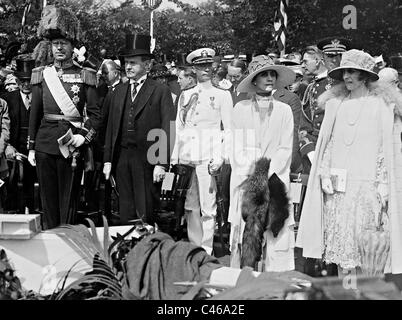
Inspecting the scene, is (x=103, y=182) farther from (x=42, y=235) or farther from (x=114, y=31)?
(x=114, y=31)

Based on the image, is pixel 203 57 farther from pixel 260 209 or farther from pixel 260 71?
pixel 260 209

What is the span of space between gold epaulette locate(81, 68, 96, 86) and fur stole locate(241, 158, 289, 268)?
1.96 metres

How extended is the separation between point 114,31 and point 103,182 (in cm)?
941

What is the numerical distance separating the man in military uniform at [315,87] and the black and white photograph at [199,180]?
23 millimetres

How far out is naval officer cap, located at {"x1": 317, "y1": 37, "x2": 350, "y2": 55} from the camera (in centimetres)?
798

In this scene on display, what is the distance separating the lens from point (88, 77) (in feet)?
22.8

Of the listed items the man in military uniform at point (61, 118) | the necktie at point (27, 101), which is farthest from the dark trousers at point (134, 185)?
the necktie at point (27, 101)

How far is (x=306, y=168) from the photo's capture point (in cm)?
724

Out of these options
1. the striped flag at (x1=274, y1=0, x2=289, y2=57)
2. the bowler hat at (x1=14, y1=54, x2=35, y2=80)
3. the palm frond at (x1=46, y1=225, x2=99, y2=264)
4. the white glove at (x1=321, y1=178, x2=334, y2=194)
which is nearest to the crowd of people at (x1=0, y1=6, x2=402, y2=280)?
the white glove at (x1=321, y1=178, x2=334, y2=194)

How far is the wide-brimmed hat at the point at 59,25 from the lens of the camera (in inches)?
266

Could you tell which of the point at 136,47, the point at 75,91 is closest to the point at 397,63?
the point at 136,47

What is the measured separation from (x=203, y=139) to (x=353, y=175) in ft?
6.80

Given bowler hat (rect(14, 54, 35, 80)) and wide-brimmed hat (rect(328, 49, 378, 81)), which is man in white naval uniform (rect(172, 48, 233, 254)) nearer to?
wide-brimmed hat (rect(328, 49, 378, 81))

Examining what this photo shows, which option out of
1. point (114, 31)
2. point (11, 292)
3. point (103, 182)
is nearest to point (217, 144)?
point (103, 182)
